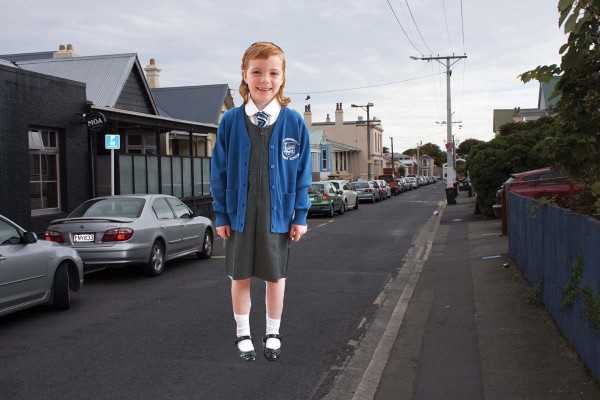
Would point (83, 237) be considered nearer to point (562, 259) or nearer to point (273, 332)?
point (562, 259)

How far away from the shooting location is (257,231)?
9.84 feet

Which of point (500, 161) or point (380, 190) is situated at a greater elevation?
point (500, 161)

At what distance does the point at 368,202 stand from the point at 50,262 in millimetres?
35834

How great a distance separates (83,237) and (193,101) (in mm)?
25030

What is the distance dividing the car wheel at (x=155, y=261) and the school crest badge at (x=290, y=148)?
372 inches

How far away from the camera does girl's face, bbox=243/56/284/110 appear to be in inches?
117

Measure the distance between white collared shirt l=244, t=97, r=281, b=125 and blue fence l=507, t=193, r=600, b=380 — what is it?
3.40 meters

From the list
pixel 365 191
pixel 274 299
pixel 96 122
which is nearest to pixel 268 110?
pixel 274 299

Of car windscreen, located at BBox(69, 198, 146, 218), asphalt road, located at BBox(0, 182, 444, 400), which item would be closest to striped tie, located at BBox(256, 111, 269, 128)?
asphalt road, located at BBox(0, 182, 444, 400)

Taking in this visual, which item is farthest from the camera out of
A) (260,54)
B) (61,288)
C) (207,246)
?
(207,246)

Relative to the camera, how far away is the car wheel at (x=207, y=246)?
14.6 meters

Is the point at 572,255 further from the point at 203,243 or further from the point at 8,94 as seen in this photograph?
the point at 8,94

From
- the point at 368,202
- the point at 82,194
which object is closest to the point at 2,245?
the point at 82,194

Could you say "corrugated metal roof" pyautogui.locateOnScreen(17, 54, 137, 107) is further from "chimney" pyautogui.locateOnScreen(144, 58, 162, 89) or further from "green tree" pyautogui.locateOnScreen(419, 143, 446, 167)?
"green tree" pyautogui.locateOnScreen(419, 143, 446, 167)
